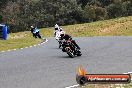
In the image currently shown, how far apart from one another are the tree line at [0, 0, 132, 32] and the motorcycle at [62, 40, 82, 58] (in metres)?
53.9

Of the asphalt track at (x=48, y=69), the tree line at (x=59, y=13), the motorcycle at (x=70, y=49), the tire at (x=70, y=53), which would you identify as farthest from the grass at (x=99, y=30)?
the asphalt track at (x=48, y=69)

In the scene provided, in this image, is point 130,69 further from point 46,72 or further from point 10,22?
point 10,22

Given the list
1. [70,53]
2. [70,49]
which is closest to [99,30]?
[70,49]

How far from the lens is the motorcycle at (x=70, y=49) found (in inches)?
773

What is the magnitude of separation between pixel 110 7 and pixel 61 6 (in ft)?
28.9

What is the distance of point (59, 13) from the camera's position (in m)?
76.1

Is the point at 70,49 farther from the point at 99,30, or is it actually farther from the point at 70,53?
the point at 99,30

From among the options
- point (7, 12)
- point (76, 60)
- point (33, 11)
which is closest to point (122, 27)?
point (33, 11)

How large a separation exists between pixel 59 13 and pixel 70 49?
56516mm

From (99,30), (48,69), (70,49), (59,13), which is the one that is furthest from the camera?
(59,13)

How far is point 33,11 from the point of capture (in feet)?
261

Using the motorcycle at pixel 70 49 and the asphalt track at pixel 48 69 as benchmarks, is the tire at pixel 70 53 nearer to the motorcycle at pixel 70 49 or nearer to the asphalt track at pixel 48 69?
the motorcycle at pixel 70 49

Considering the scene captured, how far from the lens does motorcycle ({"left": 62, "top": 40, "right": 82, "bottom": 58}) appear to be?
19.6m

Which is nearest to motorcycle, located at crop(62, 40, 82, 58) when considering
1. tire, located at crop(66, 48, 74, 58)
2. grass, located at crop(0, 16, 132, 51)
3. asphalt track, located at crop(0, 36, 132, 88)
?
tire, located at crop(66, 48, 74, 58)
